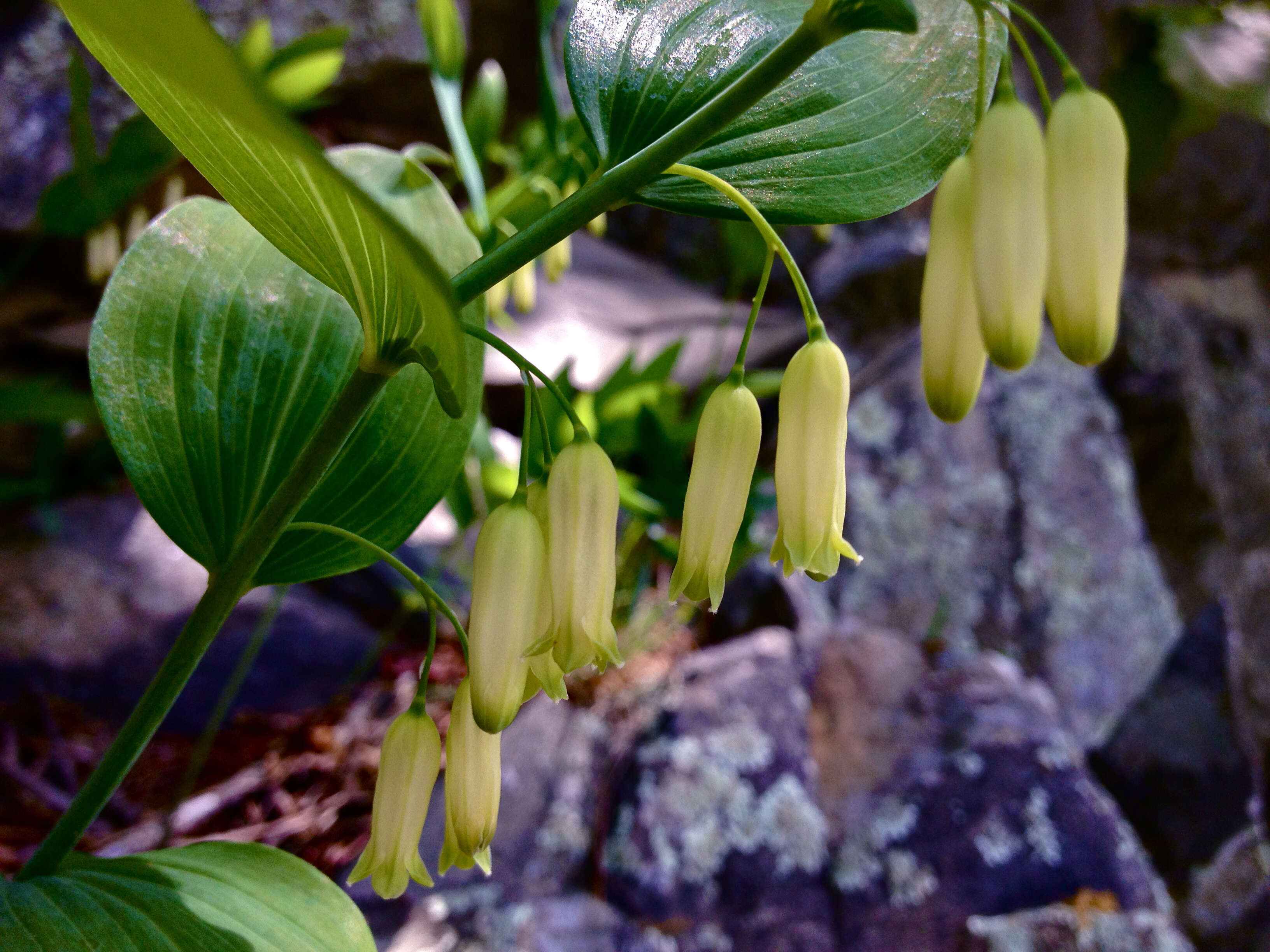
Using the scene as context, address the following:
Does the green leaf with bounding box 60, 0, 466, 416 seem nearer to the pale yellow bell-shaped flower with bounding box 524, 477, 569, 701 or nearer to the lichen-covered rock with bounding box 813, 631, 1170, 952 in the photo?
the pale yellow bell-shaped flower with bounding box 524, 477, 569, 701

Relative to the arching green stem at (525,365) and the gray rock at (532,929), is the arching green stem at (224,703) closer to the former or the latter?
the gray rock at (532,929)

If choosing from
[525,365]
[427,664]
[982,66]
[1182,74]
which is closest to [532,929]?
[427,664]

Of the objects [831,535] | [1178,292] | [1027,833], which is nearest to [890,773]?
[1027,833]

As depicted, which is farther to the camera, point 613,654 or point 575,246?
point 575,246

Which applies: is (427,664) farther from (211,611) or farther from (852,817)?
(852,817)

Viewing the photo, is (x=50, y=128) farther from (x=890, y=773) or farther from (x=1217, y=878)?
(x=1217, y=878)

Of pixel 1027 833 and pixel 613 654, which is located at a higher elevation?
pixel 613 654

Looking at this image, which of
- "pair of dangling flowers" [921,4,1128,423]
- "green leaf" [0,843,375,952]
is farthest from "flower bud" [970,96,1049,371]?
"green leaf" [0,843,375,952]

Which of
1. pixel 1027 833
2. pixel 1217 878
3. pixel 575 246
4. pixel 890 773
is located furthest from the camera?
pixel 575 246
